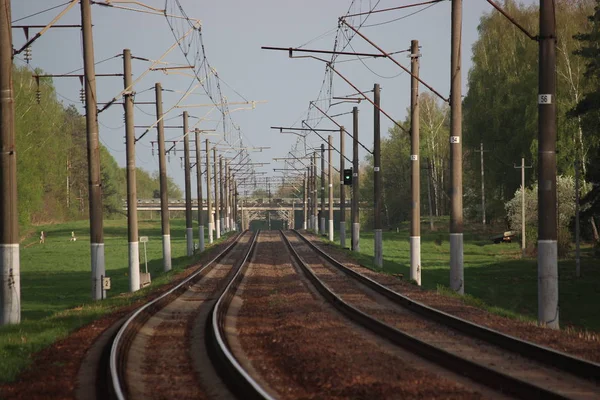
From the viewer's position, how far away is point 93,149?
2986 cm

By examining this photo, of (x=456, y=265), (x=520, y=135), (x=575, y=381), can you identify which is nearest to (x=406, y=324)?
(x=575, y=381)

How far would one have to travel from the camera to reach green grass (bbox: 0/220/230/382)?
1748cm

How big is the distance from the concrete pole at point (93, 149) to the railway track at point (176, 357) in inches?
176

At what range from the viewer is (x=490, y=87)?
7669cm

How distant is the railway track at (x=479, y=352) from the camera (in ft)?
36.9

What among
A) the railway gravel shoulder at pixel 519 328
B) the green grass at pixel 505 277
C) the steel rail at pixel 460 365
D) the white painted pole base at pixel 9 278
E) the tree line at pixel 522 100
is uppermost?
the tree line at pixel 522 100

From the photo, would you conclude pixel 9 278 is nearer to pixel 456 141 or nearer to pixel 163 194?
pixel 456 141

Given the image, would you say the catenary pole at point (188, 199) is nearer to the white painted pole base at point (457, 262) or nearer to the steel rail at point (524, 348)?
the white painted pole base at point (457, 262)

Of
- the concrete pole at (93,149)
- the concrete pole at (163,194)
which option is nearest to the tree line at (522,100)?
the concrete pole at (163,194)

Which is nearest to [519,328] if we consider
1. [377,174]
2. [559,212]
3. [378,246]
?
[378,246]

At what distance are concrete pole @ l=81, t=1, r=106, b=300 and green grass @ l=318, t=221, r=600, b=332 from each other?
10.8m

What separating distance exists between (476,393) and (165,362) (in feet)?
18.8

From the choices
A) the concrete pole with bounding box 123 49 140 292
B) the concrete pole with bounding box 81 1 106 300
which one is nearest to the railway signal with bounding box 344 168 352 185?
the concrete pole with bounding box 123 49 140 292

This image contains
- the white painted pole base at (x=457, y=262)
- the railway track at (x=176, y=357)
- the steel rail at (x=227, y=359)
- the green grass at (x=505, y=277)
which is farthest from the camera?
the green grass at (x=505, y=277)
